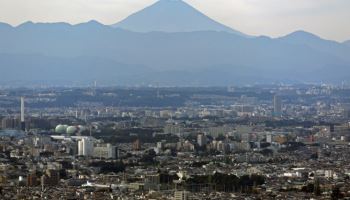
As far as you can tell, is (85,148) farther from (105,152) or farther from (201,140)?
(201,140)

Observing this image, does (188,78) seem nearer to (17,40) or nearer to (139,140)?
(17,40)

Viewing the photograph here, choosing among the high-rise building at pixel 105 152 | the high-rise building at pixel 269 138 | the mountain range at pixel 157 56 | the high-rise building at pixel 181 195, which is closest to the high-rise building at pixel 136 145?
the high-rise building at pixel 105 152

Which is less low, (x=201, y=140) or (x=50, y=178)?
(x=201, y=140)

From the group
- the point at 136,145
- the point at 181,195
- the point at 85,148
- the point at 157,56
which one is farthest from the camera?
the point at 157,56

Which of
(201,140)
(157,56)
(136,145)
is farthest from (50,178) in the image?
(157,56)

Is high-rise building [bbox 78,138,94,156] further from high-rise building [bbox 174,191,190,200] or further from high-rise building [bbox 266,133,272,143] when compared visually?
high-rise building [bbox 174,191,190,200]

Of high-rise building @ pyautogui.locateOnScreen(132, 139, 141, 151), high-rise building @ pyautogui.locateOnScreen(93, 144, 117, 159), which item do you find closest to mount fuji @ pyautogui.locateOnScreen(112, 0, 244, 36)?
high-rise building @ pyautogui.locateOnScreen(132, 139, 141, 151)

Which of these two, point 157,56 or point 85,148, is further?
point 157,56
